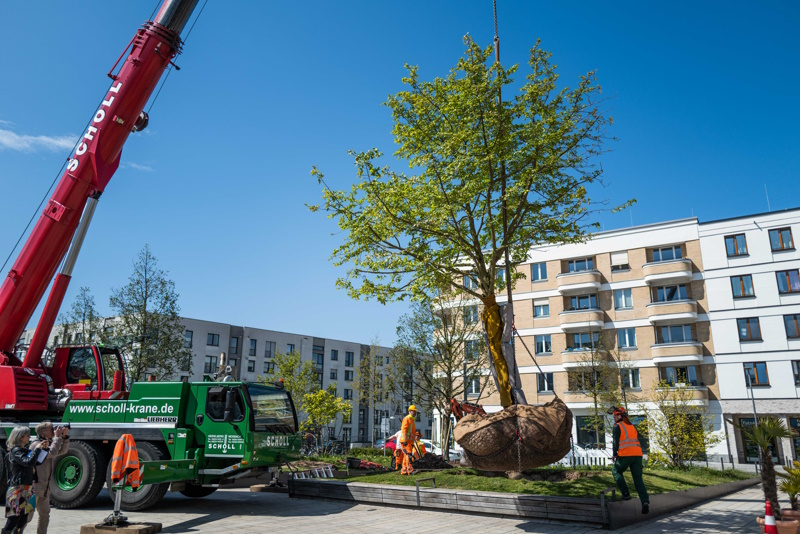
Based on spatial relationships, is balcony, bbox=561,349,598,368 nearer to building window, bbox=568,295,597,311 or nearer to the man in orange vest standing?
building window, bbox=568,295,597,311

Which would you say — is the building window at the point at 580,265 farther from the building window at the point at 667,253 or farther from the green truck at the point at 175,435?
the green truck at the point at 175,435

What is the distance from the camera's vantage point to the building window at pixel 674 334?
41.3m

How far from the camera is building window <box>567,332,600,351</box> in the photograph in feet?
142

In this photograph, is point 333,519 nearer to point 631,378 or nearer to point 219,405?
point 219,405

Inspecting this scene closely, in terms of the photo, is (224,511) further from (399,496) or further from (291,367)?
(291,367)

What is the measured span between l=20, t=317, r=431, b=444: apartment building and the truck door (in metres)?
37.7

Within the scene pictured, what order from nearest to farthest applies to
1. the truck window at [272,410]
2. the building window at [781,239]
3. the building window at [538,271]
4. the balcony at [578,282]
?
the truck window at [272,410] → the building window at [781,239] → the balcony at [578,282] → the building window at [538,271]

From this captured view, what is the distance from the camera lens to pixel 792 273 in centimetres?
3881

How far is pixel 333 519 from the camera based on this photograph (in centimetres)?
1130

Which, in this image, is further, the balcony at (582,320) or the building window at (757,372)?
the balcony at (582,320)

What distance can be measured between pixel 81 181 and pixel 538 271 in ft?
129

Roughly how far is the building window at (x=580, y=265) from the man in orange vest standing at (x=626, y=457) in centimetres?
3577

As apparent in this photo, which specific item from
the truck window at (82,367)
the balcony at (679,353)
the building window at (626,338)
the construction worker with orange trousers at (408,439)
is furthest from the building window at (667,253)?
the truck window at (82,367)

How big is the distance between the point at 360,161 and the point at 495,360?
213 inches
